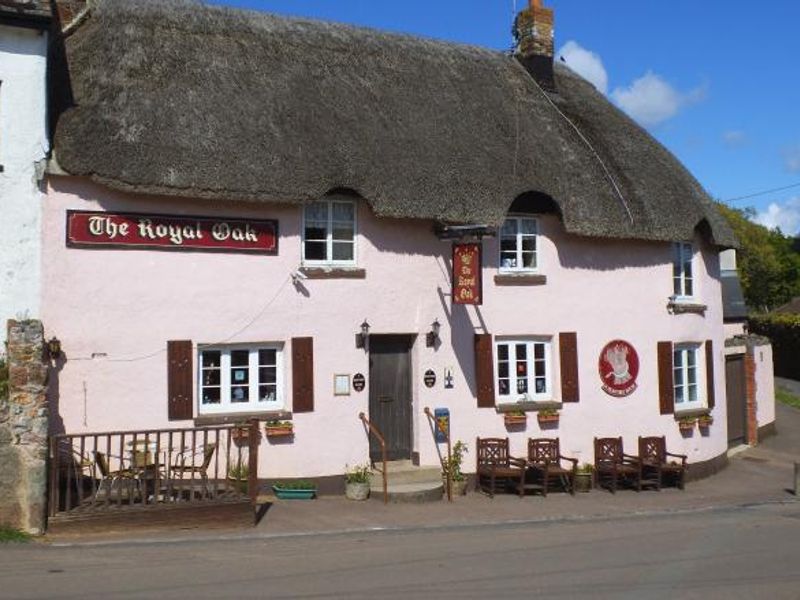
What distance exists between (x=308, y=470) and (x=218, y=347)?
2446mm

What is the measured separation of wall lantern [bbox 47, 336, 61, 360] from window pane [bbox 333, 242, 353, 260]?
15.0ft

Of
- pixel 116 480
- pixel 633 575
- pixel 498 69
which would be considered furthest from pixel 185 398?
pixel 498 69

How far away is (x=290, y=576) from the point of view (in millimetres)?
9398

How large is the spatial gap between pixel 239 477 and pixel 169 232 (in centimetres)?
384

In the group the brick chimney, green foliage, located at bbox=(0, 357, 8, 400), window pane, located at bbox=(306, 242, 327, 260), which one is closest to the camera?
green foliage, located at bbox=(0, 357, 8, 400)

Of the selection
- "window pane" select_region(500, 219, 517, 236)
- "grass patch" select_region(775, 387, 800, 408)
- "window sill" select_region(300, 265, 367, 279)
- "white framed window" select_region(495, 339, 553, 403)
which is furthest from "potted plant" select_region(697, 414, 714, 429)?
"grass patch" select_region(775, 387, 800, 408)

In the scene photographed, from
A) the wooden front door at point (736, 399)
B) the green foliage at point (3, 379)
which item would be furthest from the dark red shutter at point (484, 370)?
the wooden front door at point (736, 399)

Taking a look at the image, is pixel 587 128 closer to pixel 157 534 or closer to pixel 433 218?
pixel 433 218

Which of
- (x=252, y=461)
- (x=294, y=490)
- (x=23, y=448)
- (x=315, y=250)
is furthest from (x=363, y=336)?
(x=23, y=448)

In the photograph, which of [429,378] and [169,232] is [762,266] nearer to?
[429,378]

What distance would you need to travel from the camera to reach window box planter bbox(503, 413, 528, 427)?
52.8ft

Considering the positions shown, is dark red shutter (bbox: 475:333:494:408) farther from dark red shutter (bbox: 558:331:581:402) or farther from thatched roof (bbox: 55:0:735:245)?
thatched roof (bbox: 55:0:735:245)

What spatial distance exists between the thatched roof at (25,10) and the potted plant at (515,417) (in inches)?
381

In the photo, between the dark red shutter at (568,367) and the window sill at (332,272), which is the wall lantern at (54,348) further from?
the dark red shutter at (568,367)
